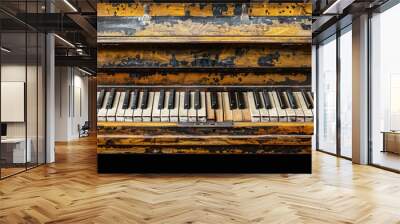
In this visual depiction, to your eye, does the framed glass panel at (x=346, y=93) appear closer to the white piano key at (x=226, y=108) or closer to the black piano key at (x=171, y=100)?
the white piano key at (x=226, y=108)

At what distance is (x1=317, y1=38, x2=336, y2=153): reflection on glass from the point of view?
341 inches

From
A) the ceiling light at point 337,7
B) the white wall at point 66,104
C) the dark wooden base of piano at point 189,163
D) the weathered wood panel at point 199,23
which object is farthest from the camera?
the white wall at point 66,104

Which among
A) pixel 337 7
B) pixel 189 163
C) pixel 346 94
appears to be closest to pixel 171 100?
pixel 189 163

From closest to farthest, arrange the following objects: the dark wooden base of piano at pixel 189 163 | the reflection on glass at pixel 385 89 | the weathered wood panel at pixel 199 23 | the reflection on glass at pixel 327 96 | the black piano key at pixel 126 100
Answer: the weathered wood panel at pixel 199 23, the black piano key at pixel 126 100, the dark wooden base of piano at pixel 189 163, the reflection on glass at pixel 385 89, the reflection on glass at pixel 327 96

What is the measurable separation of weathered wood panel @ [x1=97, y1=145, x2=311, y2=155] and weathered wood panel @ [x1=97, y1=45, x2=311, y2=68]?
113cm

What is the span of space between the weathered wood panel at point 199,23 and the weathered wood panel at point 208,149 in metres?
1.46

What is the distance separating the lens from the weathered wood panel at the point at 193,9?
5160 millimetres

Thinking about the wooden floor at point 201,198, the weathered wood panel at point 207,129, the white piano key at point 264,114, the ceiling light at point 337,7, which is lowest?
Answer: the wooden floor at point 201,198

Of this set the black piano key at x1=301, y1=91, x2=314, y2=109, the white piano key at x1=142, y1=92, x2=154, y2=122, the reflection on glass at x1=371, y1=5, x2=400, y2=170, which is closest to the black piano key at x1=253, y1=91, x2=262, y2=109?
the black piano key at x1=301, y1=91, x2=314, y2=109

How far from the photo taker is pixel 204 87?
215 inches

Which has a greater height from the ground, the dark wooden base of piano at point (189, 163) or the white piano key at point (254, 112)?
the white piano key at point (254, 112)

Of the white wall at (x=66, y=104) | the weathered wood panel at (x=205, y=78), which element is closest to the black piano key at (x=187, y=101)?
the weathered wood panel at (x=205, y=78)

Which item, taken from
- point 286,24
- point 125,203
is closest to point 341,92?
point 286,24

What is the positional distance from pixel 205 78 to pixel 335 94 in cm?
425
